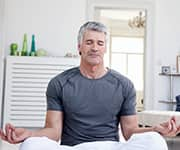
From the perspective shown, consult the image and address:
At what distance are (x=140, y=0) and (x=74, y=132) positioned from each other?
412 cm

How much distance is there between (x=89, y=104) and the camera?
156 centimetres

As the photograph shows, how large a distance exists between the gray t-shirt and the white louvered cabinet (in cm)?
320

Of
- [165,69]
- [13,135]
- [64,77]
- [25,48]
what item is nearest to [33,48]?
[25,48]

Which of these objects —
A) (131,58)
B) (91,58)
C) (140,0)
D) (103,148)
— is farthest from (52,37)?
(131,58)

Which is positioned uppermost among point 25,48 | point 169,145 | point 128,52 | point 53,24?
point 53,24

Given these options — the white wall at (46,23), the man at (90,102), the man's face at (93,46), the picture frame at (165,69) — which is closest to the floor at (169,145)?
the picture frame at (165,69)

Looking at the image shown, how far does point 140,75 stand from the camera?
939 centimetres

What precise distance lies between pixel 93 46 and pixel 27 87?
3.34 metres

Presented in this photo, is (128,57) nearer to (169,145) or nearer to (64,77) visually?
(169,145)

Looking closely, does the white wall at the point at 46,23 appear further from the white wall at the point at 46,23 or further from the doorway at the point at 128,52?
the doorway at the point at 128,52

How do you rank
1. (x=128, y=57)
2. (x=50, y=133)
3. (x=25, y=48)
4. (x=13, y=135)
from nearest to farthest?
1. (x=13, y=135)
2. (x=50, y=133)
3. (x=25, y=48)
4. (x=128, y=57)

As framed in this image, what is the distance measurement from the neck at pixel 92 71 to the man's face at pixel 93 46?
0.04 meters

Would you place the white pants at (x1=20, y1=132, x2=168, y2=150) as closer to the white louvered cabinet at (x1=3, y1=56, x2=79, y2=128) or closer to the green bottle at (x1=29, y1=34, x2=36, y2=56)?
the white louvered cabinet at (x1=3, y1=56, x2=79, y2=128)

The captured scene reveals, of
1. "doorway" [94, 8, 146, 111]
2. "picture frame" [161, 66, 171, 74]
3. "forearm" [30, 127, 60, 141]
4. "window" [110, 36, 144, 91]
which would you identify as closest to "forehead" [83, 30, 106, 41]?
"forearm" [30, 127, 60, 141]
